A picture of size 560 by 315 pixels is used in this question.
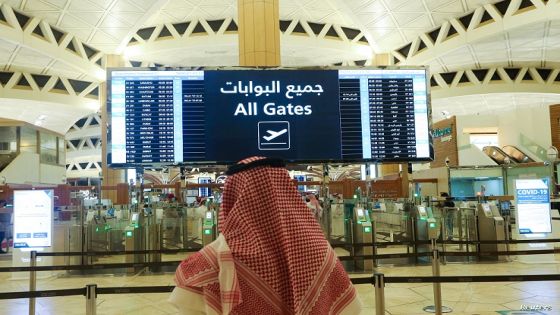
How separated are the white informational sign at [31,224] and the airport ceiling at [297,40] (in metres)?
11.9

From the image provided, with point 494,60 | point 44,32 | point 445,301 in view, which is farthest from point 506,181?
point 44,32

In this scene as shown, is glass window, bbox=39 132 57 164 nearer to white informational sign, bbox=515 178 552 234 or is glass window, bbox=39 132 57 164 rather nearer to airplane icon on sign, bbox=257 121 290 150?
airplane icon on sign, bbox=257 121 290 150

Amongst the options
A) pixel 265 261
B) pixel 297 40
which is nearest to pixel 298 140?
pixel 265 261

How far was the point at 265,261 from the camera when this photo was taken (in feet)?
5.18

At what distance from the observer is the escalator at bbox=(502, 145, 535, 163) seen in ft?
62.2

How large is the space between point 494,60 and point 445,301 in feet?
76.0

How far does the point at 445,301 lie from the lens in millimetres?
6324

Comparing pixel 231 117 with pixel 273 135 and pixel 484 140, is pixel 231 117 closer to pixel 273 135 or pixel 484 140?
pixel 273 135

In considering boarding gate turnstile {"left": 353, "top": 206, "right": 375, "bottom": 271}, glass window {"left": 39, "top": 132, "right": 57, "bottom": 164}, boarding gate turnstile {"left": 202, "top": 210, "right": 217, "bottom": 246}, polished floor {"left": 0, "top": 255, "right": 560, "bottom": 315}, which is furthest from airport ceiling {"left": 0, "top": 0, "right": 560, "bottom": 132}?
polished floor {"left": 0, "top": 255, "right": 560, "bottom": 315}

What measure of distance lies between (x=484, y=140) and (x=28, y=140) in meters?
16.7

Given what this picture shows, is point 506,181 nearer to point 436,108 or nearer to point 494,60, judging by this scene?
point 494,60

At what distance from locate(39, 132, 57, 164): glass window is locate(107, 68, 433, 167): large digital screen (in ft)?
43.2

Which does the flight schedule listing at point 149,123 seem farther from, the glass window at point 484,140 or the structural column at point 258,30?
the glass window at point 484,140

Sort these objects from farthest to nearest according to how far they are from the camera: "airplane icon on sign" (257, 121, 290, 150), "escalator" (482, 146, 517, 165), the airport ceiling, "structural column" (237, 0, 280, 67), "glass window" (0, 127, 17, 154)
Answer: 1. the airport ceiling
2. "escalator" (482, 146, 517, 165)
3. "glass window" (0, 127, 17, 154)
4. "structural column" (237, 0, 280, 67)
5. "airplane icon on sign" (257, 121, 290, 150)
